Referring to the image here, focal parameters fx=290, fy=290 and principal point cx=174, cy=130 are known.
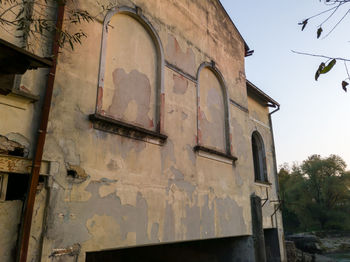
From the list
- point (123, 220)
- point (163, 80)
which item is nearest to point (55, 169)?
point (123, 220)

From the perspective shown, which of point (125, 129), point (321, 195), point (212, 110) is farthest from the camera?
point (321, 195)

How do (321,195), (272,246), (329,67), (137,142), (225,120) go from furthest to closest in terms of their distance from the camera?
(321,195)
(272,246)
(225,120)
(137,142)
(329,67)

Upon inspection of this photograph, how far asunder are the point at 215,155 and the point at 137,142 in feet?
8.44

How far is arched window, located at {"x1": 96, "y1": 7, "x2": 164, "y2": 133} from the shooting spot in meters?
5.02

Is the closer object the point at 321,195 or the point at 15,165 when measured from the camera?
the point at 15,165

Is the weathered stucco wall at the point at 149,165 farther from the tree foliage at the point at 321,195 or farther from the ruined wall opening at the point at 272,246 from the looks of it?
the tree foliage at the point at 321,195

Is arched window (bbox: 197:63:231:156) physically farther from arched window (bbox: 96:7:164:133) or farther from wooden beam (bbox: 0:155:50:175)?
wooden beam (bbox: 0:155:50:175)

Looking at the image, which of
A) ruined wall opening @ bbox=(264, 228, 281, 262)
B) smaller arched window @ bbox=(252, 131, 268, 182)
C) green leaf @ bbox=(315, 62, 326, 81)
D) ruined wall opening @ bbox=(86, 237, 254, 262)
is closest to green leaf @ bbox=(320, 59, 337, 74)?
green leaf @ bbox=(315, 62, 326, 81)

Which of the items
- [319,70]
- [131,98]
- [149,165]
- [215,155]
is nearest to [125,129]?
[131,98]

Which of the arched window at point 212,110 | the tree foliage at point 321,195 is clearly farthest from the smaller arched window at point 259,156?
the tree foliage at point 321,195

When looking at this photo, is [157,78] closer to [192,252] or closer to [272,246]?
[192,252]

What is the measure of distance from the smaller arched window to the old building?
263 centimetres

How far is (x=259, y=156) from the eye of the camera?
1151 centimetres

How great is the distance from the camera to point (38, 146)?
12.1ft
